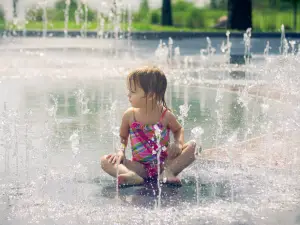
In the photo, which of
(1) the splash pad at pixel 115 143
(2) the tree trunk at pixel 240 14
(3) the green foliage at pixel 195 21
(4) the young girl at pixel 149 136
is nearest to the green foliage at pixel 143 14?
(3) the green foliage at pixel 195 21

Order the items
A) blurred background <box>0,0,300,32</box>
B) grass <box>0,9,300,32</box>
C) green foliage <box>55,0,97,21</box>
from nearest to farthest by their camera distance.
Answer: grass <box>0,9,300,32</box>, blurred background <box>0,0,300,32</box>, green foliage <box>55,0,97,21</box>

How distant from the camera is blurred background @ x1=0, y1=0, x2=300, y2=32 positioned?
28125 millimetres

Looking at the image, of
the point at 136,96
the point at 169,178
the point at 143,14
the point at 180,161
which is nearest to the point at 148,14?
the point at 143,14

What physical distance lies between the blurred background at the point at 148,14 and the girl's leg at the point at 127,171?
2004cm

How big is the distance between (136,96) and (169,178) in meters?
0.61

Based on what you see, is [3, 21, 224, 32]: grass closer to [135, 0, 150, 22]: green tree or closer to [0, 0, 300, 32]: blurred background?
[0, 0, 300, 32]: blurred background

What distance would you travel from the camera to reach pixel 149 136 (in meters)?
5.50

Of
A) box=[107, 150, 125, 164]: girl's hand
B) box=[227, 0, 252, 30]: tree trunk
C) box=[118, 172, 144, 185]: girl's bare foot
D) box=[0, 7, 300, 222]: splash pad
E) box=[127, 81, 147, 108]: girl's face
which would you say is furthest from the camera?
box=[227, 0, 252, 30]: tree trunk

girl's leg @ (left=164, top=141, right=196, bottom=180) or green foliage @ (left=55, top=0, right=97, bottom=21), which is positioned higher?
green foliage @ (left=55, top=0, right=97, bottom=21)

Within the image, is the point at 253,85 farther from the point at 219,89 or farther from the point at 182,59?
the point at 182,59

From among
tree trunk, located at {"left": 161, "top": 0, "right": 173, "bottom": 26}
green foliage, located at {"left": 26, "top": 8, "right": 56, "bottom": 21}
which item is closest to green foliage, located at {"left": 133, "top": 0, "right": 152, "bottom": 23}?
green foliage, located at {"left": 26, "top": 8, "right": 56, "bottom": 21}

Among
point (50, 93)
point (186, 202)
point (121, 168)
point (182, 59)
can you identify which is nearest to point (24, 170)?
point (121, 168)

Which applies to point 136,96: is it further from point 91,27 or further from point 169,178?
point 91,27

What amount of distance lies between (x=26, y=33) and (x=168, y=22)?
707 cm
